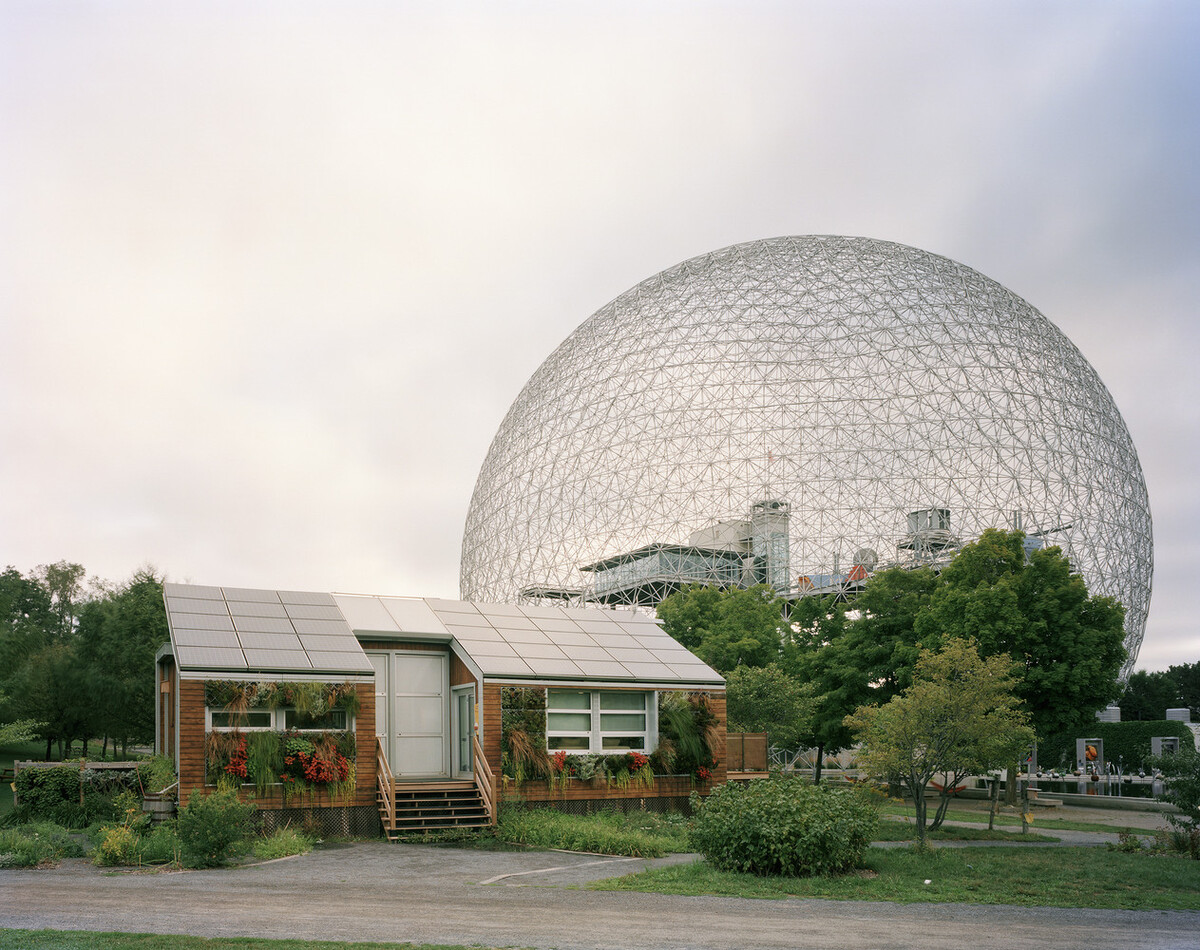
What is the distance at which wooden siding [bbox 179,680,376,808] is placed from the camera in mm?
19500

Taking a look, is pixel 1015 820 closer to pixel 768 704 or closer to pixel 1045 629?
pixel 1045 629

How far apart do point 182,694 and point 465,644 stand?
626 centimetres

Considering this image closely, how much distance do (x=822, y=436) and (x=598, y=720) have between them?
28518mm

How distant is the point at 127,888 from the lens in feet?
43.8

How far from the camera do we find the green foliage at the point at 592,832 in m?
17.9

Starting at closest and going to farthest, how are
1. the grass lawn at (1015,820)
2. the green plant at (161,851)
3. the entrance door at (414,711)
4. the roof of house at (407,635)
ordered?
the green plant at (161,851), the roof of house at (407,635), the entrance door at (414,711), the grass lawn at (1015,820)

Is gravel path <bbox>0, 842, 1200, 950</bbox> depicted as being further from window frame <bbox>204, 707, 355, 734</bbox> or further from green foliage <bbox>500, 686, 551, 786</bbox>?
green foliage <bbox>500, 686, 551, 786</bbox>

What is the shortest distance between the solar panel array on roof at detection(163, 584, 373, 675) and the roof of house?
0.9 inches

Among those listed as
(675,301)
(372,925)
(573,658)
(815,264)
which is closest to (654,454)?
(675,301)

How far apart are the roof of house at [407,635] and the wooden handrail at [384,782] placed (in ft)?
5.88

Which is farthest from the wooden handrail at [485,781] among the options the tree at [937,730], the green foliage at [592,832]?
the tree at [937,730]

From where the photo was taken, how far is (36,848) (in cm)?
1586

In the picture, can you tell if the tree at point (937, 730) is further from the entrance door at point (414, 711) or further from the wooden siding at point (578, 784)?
the entrance door at point (414, 711)

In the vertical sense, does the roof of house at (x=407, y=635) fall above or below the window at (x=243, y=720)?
above
